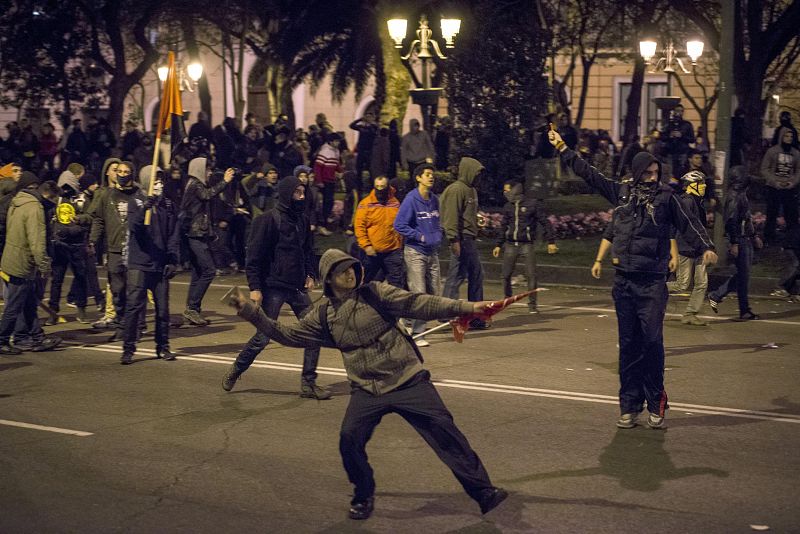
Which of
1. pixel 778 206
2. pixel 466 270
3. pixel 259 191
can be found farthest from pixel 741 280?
pixel 259 191

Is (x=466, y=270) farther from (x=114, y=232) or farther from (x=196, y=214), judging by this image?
(x=114, y=232)

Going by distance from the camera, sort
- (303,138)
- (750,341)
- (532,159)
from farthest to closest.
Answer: (303,138)
(532,159)
(750,341)

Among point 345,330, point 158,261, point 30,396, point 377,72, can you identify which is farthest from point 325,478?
point 377,72

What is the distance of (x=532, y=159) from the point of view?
72.8ft

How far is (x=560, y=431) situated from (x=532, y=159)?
1345 centimetres

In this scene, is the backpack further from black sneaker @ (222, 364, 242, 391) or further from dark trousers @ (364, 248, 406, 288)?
dark trousers @ (364, 248, 406, 288)

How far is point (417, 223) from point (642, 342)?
422 centimetres

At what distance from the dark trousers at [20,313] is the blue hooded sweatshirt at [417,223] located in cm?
353

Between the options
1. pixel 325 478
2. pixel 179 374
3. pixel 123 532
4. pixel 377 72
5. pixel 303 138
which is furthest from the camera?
pixel 377 72

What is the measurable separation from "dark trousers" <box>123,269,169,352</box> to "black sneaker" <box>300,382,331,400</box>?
224cm

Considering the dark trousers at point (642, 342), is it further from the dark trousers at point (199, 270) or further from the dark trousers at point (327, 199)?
the dark trousers at point (327, 199)

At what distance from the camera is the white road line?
9656 millimetres

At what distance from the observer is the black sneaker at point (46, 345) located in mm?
12773

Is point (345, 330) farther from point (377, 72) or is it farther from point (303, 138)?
point (377, 72)
